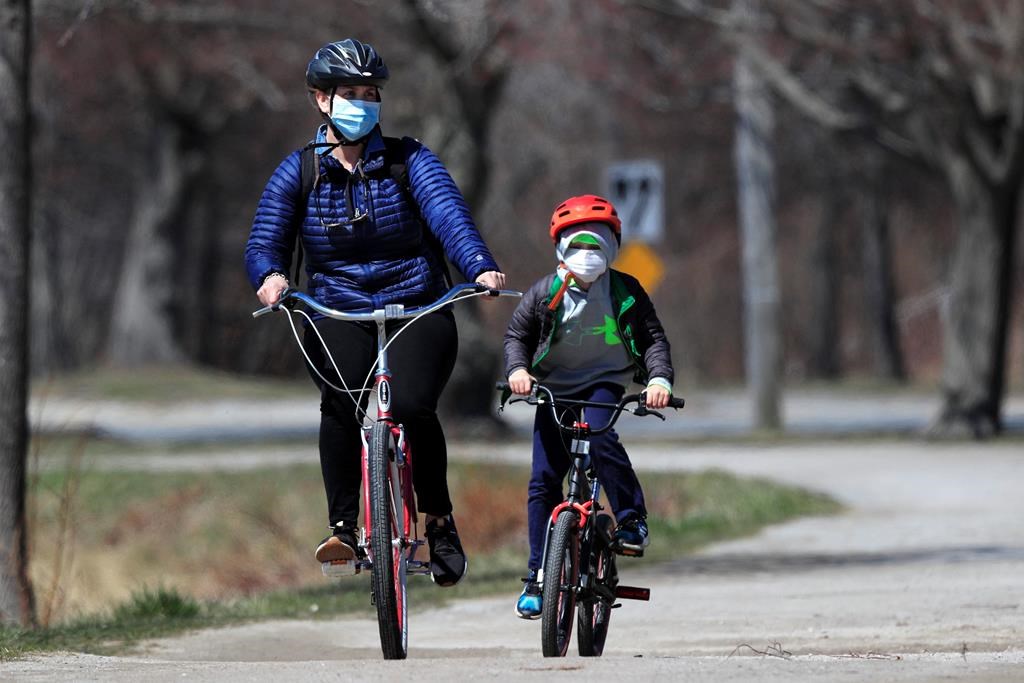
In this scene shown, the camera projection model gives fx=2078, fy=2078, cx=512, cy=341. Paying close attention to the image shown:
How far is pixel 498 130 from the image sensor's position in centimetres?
3784

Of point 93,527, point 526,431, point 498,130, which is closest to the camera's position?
point 93,527

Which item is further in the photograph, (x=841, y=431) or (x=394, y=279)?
(x=841, y=431)

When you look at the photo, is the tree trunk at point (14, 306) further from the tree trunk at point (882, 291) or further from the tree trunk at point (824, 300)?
the tree trunk at point (824, 300)

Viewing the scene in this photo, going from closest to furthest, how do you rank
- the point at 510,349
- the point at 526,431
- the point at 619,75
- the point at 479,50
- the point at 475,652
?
1. the point at 510,349
2. the point at 475,652
3. the point at 479,50
4. the point at 526,431
5. the point at 619,75

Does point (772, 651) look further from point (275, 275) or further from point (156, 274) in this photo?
point (156, 274)

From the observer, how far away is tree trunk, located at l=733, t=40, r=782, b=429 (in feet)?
72.5

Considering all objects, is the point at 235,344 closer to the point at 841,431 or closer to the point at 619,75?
the point at 619,75

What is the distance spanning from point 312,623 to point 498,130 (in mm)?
29097

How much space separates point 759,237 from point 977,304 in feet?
8.46

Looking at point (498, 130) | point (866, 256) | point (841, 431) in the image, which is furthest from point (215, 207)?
point (841, 431)

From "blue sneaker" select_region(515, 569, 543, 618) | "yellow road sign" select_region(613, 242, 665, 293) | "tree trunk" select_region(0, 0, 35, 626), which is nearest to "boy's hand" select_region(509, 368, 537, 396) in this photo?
"blue sneaker" select_region(515, 569, 543, 618)

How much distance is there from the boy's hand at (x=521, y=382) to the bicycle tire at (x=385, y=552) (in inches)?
18.3

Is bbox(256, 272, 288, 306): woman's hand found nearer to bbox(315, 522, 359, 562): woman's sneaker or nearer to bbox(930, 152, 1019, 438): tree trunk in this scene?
bbox(315, 522, 359, 562): woman's sneaker

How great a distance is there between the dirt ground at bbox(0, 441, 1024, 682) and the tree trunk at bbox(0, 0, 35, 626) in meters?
1.30
